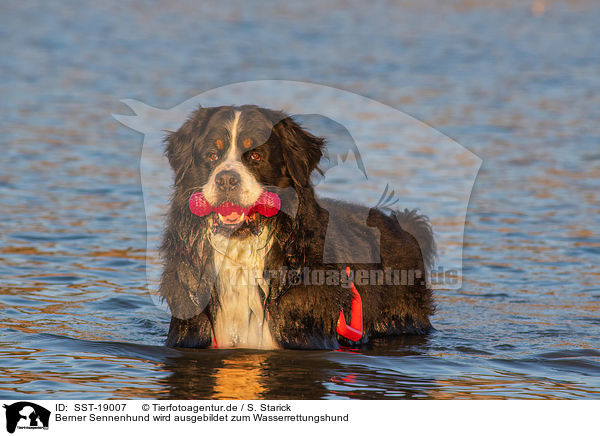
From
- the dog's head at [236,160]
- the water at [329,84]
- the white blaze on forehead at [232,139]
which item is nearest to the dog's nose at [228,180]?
the dog's head at [236,160]

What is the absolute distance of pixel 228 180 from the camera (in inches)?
282

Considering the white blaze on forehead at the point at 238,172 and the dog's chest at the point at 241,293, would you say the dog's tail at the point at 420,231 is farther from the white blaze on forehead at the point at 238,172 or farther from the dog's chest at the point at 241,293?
the white blaze on forehead at the point at 238,172

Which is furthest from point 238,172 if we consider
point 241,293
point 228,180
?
point 241,293

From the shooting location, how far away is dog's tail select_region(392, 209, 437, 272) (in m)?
Answer: 9.84

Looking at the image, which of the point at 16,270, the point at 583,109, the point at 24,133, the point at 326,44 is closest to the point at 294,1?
the point at 326,44

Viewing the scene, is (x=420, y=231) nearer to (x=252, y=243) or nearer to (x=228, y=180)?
(x=252, y=243)

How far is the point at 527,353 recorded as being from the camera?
870 cm

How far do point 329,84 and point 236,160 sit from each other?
1828cm

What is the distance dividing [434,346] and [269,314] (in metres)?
1.88

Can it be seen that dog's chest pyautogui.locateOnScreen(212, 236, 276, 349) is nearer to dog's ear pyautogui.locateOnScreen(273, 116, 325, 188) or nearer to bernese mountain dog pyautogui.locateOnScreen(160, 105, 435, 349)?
bernese mountain dog pyautogui.locateOnScreen(160, 105, 435, 349)

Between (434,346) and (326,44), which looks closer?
(434,346)
